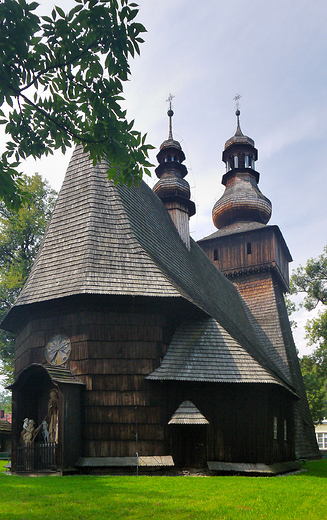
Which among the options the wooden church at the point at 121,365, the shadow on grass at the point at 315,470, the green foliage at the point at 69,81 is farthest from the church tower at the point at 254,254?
the green foliage at the point at 69,81

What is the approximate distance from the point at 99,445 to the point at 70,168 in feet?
31.1

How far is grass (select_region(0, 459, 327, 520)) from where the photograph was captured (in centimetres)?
709

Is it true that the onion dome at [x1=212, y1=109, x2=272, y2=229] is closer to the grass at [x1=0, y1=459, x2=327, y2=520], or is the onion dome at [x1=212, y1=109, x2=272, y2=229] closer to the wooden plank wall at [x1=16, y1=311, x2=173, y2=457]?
the wooden plank wall at [x1=16, y1=311, x2=173, y2=457]

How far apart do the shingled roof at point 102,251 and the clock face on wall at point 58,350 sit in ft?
4.01

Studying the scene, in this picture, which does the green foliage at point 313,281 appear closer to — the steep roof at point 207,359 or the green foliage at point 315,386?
the green foliage at point 315,386

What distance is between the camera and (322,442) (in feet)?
201

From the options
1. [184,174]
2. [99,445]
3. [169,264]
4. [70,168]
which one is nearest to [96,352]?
[99,445]

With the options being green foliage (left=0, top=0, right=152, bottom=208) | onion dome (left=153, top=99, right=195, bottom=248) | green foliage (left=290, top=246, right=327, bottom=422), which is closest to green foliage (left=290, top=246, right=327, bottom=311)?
green foliage (left=290, top=246, right=327, bottom=422)

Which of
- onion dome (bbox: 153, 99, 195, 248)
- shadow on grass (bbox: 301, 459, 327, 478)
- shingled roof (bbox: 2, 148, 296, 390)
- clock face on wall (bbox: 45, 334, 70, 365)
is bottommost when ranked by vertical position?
shadow on grass (bbox: 301, 459, 327, 478)

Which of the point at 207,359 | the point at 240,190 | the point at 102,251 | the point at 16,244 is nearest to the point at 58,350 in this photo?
the point at 102,251

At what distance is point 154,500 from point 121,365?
5.92 meters

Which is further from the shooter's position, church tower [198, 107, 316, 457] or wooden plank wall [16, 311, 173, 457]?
church tower [198, 107, 316, 457]

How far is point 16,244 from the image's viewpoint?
2767 centimetres

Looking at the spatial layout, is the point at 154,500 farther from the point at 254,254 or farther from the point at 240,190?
the point at 240,190
